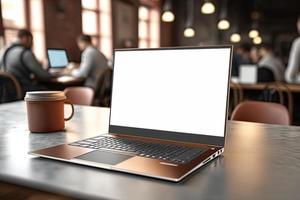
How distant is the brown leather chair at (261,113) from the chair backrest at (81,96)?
90 cm

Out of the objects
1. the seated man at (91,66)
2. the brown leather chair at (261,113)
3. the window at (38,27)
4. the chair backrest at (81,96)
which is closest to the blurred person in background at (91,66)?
the seated man at (91,66)

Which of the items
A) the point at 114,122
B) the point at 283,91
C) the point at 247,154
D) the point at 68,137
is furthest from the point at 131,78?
the point at 283,91

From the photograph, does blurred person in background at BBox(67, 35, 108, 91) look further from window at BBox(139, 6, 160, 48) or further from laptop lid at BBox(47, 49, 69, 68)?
window at BBox(139, 6, 160, 48)

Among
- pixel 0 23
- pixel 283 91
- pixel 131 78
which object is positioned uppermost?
pixel 0 23

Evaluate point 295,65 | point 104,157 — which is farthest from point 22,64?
point 104,157

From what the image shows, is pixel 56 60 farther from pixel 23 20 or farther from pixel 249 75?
pixel 249 75

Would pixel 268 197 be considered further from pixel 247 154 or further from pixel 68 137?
pixel 68 137

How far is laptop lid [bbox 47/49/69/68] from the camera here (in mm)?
4156

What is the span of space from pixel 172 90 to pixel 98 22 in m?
5.68

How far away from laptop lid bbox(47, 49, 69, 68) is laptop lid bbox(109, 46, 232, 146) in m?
3.38

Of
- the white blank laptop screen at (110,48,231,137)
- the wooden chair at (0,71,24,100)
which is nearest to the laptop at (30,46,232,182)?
the white blank laptop screen at (110,48,231,137)

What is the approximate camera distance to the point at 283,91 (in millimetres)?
3125

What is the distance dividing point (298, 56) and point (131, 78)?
3.04 m

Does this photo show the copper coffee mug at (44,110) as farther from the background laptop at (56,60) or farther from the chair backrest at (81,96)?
the background laptop at (56,60)
